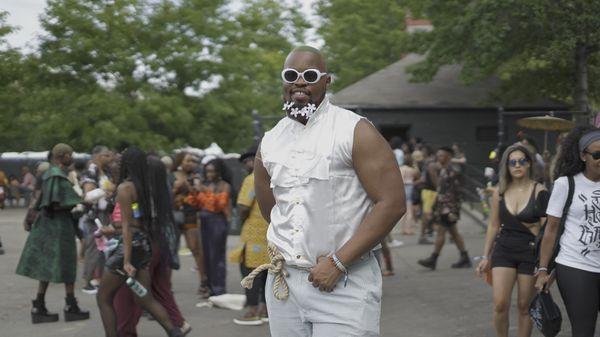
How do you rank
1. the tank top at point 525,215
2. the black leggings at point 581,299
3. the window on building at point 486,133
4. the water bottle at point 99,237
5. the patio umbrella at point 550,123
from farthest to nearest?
the window on building at point 486,133
the patio umbrella at point 550,123
the water bottle at point 99,237
the tank top at point 525,215
the black leggings at point 581,299

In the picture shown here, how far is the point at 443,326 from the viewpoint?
8.88 meters

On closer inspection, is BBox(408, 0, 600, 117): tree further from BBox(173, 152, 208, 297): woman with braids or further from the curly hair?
the curly hair

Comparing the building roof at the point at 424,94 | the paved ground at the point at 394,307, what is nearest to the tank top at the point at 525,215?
the paved ground at the point at 394,307

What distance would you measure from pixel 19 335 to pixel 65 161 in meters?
1.80

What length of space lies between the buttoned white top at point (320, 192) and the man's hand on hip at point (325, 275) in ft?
0.25

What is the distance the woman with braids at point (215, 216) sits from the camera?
1036 centimetres

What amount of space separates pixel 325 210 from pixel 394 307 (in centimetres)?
661

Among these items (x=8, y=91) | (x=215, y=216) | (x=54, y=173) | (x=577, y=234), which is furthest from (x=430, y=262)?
(x=8, y=91)

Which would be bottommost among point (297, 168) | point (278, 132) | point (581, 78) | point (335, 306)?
point (335, 306)

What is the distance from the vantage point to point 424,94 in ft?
105

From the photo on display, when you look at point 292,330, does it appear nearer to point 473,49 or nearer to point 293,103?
point 293,103

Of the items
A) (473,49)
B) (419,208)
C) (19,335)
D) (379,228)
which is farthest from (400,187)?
(473,49)

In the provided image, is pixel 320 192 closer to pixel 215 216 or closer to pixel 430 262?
pixel 215 216

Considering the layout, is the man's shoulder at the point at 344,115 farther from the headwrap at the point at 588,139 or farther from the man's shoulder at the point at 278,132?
the headwrap at the point at 588,139
